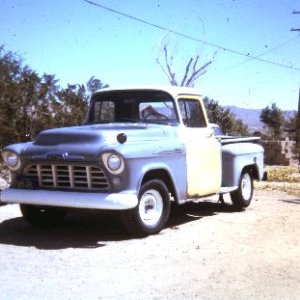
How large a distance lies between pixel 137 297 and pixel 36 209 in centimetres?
340

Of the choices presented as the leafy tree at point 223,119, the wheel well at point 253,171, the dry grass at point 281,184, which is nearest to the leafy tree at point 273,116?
the leafy tree at point 223,119

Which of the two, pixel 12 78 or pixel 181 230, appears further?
pixel 12 78

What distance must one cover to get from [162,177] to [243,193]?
2796 millimetres

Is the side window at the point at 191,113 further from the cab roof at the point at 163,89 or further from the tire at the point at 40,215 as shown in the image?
the tire at the point at 40,215

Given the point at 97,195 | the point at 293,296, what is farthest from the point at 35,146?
the point at 293,296

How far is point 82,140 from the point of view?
22.6ft

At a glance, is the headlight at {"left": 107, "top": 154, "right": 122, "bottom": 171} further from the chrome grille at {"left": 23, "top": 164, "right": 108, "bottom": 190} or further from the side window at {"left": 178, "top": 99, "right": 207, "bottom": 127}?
the side window at {"left": 178, "top": 99, "right": 207, "bottom": 127}

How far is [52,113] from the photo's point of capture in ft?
49.2

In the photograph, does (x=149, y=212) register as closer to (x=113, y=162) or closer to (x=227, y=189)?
→ (x=113, y=162)

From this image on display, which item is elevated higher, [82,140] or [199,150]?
[82,140]

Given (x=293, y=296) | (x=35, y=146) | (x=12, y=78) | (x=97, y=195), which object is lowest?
(x=293, y=296)

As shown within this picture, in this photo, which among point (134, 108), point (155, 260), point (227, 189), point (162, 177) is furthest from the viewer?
point (227, 189)

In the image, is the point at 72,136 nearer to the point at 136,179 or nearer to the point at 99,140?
the point at 99,140

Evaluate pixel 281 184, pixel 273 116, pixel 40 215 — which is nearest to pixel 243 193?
pixel 40 215
